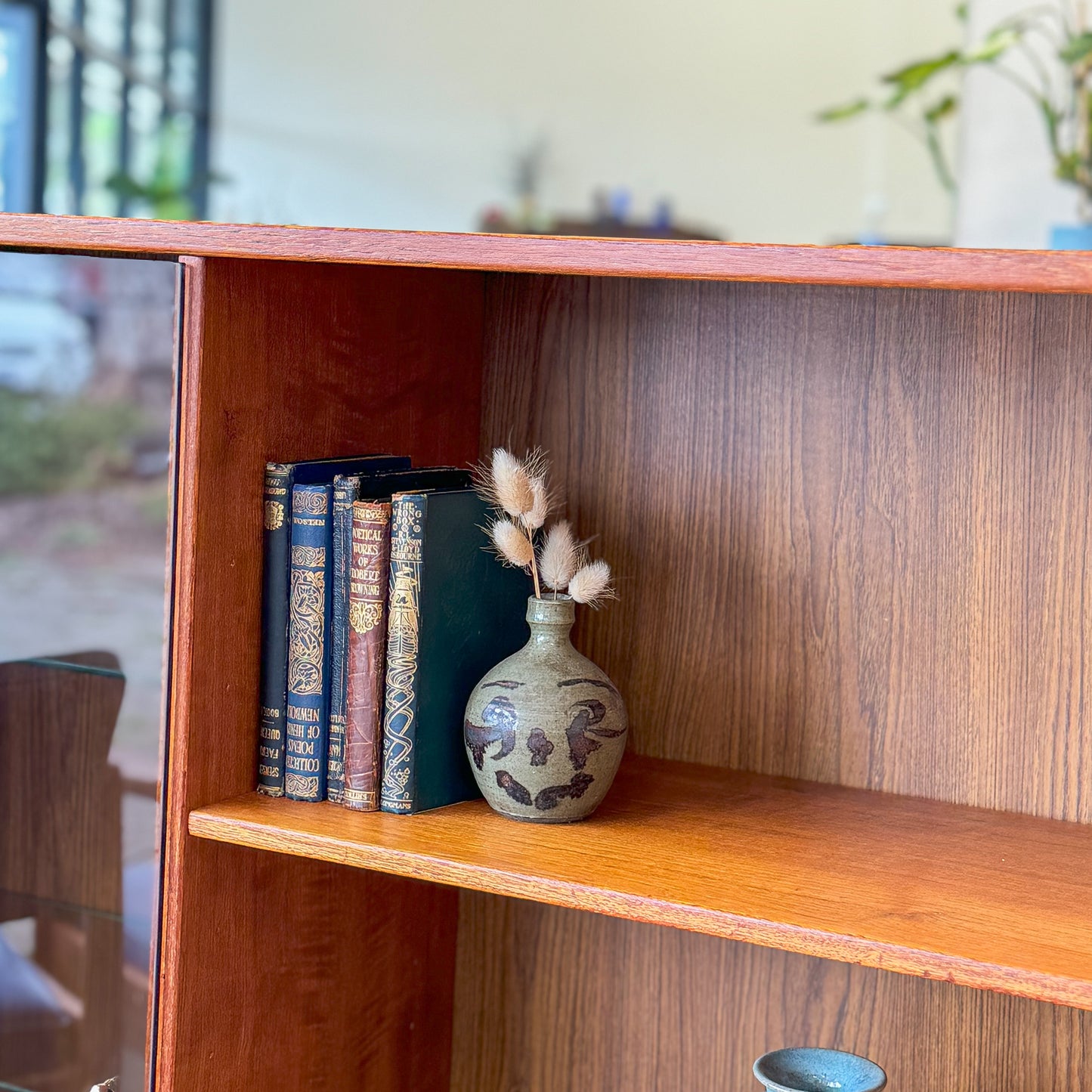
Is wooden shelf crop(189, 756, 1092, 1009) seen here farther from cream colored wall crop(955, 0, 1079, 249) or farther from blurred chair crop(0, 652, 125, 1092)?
cream colored wall crop(955, 0, 1079, 249)

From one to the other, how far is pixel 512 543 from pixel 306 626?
0.18 meters

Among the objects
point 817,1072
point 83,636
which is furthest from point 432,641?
point 83,636

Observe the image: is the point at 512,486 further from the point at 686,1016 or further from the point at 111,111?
the point at 111,111

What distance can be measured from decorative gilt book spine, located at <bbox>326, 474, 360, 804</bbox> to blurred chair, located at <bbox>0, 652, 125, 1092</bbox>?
1.32 feet

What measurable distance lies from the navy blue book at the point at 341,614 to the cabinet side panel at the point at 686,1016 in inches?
15.0

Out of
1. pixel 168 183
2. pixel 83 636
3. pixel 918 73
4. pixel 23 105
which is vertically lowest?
pixel 83 636

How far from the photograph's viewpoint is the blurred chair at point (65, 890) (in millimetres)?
1404

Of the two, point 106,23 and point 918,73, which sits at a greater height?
point 106,23

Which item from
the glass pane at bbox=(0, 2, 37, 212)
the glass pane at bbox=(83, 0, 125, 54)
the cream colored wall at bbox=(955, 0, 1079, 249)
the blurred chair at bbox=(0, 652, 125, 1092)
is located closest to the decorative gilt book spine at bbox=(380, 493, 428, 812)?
the blurred chair at bbox=(0, 652, 125, 1092)

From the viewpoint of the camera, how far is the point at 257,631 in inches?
43.8

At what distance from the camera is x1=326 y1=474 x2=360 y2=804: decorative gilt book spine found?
3.58ft

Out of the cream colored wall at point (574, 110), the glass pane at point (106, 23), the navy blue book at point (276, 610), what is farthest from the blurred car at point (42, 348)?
the navy blue book at point (276, 610)

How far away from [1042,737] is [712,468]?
366 mm

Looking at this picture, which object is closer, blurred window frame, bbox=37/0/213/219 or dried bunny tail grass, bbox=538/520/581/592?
dried bunny tail grass, bbox=538/520/581/592
